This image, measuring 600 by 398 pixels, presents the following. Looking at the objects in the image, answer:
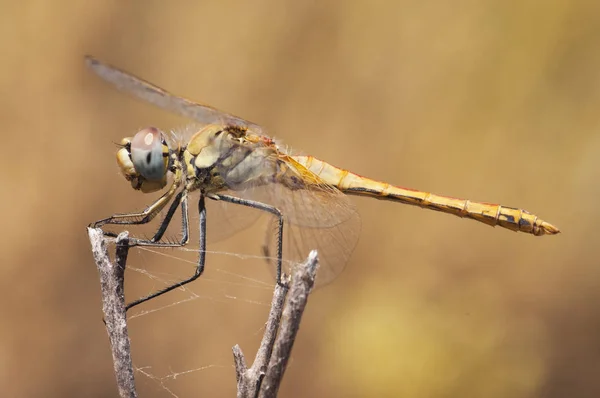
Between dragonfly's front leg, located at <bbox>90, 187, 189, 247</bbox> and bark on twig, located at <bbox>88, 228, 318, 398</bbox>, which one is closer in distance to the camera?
bark on twig, located at <bbox>88, 228, 318, 398</bbox>

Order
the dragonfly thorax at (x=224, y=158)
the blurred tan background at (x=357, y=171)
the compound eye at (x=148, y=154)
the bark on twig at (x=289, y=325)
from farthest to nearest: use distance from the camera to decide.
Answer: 1. the blurred tan background at (x=357, y=171)
2. the dragonfly thorax at (x=224, y=158)
3. the compound eye at (x=148, y=154)
4. the bark on twig at (x=289, y=325)

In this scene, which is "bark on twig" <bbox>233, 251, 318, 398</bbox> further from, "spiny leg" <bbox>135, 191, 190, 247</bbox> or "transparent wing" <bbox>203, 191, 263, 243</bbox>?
"transparent wing" <bbox>203, 191, 263, 243</bbox>

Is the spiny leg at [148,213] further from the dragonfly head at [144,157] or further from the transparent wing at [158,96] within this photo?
the transparent wing at [158,96]

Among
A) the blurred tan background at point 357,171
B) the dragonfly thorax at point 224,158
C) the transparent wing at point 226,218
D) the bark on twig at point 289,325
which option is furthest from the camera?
the blurred tan background at point 357,171

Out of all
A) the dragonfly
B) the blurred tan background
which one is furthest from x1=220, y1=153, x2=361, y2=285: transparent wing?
the blurred tan background

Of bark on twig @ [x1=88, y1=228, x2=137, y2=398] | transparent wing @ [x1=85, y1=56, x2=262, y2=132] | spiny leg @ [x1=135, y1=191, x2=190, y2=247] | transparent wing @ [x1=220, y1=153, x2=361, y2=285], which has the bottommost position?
bark on twig @ [x1=88, y1=228, x2=137, y2=398]

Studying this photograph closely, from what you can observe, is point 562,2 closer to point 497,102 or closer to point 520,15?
point 520,15

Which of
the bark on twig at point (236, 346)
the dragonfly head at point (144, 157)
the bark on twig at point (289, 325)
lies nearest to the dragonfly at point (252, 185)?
the dragonfly head at point (144, 157)

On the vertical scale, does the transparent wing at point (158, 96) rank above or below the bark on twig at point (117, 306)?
above
